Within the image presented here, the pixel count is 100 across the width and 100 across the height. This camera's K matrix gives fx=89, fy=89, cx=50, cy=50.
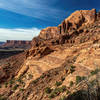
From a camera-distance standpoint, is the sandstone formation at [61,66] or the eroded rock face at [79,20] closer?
the sandstone formation at [61,66]

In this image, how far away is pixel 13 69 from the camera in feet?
84.1

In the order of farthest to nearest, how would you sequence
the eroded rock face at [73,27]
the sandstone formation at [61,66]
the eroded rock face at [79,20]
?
the eroded rock face at [79,20]
the eroded rock face at [73,27]
the sandstone formation at [61,66]

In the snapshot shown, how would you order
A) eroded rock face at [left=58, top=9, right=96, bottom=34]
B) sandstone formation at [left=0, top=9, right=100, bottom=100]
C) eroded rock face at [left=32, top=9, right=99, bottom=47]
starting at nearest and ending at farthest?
sandstone formation at [left=0, top=9, right=100, bottom=100] < eroded rock face at [left=32, top=9, right=99, bottom=47] < eroded rock face at [left=58, top=9, right=96, bottom=34]

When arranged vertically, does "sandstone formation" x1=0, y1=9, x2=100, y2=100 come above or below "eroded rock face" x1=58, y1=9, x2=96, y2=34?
Answer: below

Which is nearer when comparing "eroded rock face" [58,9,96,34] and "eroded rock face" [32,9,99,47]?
"eroded rock face" [32,9,99,47]

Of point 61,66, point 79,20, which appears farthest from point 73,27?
point 61,66

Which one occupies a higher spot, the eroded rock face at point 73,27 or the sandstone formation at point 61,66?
the eroded rock face at point 73,27

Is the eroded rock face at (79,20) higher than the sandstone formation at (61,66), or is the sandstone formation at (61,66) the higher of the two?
the eroded rock face at (79,20)

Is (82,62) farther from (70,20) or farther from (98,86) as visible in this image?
(70,20)

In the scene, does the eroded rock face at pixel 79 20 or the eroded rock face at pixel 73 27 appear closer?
the eroded rock face at pixel 73 27

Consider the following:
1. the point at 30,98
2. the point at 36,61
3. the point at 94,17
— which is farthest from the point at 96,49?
the point at 94,17

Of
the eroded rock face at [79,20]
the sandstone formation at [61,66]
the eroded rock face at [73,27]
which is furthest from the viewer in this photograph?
the eroded rock face at [79,20]

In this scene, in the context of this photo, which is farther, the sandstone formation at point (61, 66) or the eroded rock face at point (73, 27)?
the eroded rock face at point (73, 27)

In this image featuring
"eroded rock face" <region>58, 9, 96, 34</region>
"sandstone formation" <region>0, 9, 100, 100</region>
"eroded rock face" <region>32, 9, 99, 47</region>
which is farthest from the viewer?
"eroded rock face" <region>58, 9, 96, 34</region>
